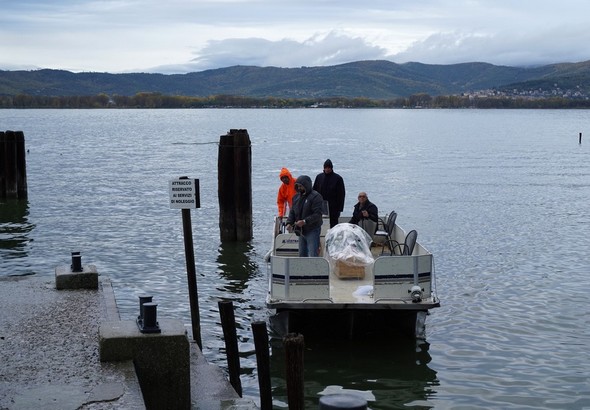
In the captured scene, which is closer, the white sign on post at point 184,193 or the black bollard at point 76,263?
the white sign on post at point 184,193

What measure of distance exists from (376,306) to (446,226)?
685 inches

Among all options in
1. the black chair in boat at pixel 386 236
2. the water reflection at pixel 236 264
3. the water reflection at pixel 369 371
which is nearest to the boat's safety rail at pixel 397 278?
the water reflection at pixel 369 371

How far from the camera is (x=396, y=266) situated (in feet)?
47.0

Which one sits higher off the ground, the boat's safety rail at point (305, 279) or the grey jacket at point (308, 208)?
the grey jacket at point (308, 208)

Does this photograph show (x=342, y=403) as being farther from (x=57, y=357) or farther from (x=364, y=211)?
(x=364, y=211)

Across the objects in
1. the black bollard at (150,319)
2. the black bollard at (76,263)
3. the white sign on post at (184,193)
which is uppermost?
the white sign on post at (184,193)

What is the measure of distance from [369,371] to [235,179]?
11394 mm

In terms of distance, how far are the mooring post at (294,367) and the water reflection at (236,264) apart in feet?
37.7

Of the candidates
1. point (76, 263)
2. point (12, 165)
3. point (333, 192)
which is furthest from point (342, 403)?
point (12, 165)

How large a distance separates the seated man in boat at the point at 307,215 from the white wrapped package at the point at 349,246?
35cm

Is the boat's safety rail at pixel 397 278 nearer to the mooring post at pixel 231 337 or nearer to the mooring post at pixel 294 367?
the mooring post at pixel 231 337

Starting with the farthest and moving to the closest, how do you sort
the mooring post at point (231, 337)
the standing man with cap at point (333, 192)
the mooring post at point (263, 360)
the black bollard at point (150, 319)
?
1. the standing man with cap at point (333, 192)
2. the mooring post at point (231, 337)
3. the mooring post at point (263, 360)
4. the black bollard at point (150, 319)

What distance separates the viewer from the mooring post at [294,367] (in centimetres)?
864

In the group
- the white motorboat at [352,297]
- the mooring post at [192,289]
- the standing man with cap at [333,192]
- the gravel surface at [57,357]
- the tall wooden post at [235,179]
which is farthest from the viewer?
the tall wooden post at [235,179]
